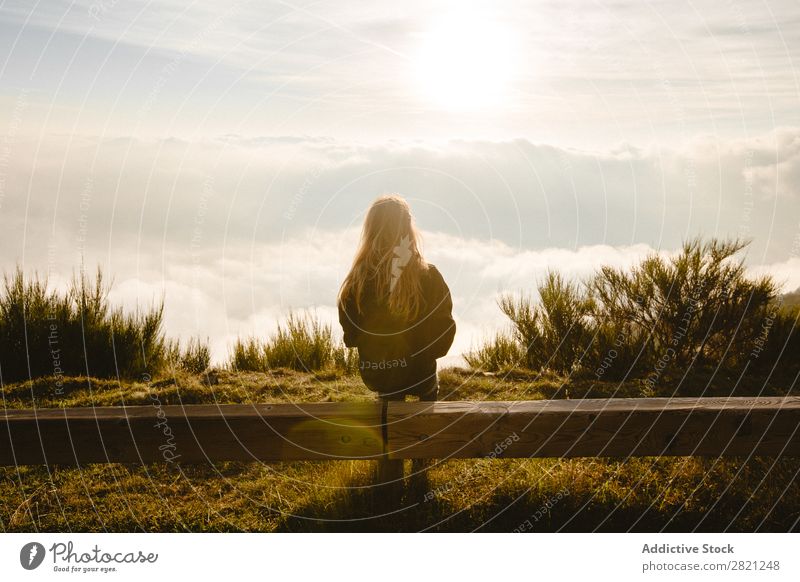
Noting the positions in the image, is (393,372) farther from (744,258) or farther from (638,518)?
(744,258)

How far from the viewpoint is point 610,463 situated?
4.48 metres

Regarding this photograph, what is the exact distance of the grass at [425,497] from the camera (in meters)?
3.89

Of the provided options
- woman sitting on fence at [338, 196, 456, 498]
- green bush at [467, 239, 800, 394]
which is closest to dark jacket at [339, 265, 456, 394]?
woman sitting on fence at [338, 196, 456, 498]

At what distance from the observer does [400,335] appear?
14.6 feet

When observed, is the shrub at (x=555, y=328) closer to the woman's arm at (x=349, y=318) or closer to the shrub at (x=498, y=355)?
the shrub at (x=498, y=355)

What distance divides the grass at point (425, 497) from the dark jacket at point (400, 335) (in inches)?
23.9

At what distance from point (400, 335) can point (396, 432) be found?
118cm

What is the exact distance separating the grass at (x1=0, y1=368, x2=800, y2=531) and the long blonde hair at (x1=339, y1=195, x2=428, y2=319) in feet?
3.48

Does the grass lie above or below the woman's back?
below

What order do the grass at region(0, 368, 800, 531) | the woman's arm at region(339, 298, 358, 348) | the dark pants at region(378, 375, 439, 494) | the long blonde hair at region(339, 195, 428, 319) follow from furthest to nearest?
the woman's arm at region(339, 298, 358, 348) → the long blonde hair at region(339, 195, 428, 319) → the grass at region(0, 368, 800, 531) → the dark pants at region(378, 375, 439, 494)

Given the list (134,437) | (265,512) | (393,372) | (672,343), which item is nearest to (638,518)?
(393,372)

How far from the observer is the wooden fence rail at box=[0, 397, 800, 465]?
128 inches

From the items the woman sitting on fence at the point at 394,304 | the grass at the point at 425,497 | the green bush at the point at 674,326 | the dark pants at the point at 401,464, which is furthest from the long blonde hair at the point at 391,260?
the green bush at the point at 674,326

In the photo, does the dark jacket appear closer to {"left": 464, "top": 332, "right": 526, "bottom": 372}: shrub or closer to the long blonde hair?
the long blonde hair
